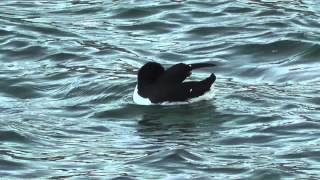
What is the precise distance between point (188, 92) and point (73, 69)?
2.65m

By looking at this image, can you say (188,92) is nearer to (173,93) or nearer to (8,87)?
(173,93)

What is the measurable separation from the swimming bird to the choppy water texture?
0.49 ft

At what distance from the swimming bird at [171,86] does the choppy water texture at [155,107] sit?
0.49ft

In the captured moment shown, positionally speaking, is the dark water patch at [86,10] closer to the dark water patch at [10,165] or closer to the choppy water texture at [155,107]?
the choppy water texture at [155,107]

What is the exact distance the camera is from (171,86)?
1634 cm

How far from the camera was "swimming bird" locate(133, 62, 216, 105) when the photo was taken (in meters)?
16.2

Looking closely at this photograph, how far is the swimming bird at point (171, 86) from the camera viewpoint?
639 inches

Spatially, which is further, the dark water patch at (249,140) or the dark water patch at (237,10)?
the dark water patch at (237,10)

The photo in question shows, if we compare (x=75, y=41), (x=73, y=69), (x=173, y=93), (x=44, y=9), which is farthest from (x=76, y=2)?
(x=173, y=93)

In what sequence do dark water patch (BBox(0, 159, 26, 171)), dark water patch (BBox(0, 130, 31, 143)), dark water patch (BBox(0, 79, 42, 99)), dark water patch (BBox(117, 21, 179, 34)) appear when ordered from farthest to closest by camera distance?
dark water patch (BBox(117, 21, 179, 34)) < dark water patch (BBox(0, 79, 42, 99)) < dark water patch (BBox(0, 130, 31, 143)) < dark water patch (BBox(0, 159, 26, 171))

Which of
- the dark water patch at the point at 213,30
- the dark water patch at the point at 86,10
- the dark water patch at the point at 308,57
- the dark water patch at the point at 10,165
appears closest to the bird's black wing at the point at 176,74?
the dark water patch at the point at 308,57

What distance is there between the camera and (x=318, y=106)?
15602 mm

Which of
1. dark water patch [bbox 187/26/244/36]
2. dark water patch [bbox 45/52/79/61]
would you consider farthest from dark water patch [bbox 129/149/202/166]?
dark water patch [bbox 187/26/244/36]

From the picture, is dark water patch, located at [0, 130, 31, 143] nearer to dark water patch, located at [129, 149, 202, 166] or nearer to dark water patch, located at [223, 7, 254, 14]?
dark water patch, located at [129, 149, 202, 166]
